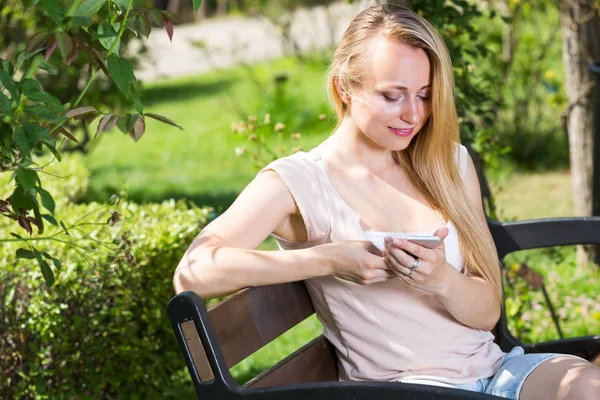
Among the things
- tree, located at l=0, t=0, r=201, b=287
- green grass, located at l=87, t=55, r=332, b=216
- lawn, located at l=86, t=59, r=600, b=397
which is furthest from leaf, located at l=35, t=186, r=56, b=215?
green grass, located at l=87, t=55, r=332, b=216

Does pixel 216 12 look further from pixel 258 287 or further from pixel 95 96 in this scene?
pixel 258 287

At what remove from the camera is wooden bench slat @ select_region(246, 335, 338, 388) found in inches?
81.3

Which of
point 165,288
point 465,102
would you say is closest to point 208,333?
point 165,288

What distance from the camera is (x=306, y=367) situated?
220 centimetres

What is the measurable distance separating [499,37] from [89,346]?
4787mm

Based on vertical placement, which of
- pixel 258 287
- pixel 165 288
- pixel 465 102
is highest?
pixel 465 102

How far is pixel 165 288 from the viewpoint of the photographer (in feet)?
11.0

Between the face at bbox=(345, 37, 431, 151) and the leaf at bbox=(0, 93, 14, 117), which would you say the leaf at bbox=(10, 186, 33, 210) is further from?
the face at bbox=(345, 37, 431, 151)

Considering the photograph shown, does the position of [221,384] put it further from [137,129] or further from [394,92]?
[394,92]

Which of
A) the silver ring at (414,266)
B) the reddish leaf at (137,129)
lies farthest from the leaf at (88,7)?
the silver ring at (414,266)

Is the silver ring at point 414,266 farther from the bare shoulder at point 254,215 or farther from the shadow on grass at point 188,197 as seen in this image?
the shadow on grass at point 188,197

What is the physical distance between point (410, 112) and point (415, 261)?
0.39 meters

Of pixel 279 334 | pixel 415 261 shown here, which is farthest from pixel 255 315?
pixel 415 261

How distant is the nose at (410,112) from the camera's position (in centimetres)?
215
